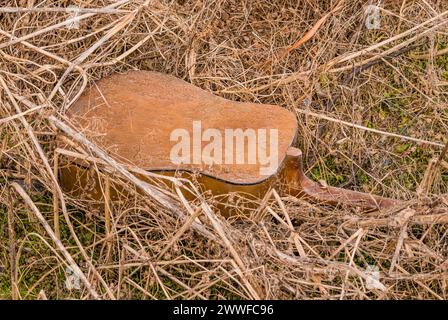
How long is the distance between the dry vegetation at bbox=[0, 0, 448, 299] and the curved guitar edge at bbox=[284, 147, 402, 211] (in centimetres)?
4

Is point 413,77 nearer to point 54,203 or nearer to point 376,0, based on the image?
point 376,0

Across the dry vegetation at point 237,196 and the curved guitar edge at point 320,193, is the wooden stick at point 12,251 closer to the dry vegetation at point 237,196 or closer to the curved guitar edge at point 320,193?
the dry vegetation at point 237,196

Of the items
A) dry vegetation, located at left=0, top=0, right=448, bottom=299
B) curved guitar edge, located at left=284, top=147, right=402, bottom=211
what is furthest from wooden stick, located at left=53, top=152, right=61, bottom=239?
curved guitar edge, located at left=284, top=147, right=402, bottom=211

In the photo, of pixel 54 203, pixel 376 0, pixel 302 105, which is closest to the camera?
pixel 54 203

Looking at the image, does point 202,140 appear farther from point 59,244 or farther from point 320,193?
point 59,244

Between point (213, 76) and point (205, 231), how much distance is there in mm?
998

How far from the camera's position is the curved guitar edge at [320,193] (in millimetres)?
2607

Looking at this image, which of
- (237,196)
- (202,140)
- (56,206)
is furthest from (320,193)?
(56,206)

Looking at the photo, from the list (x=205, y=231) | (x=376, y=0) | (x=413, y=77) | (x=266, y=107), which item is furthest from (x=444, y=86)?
(x=205, y=231)

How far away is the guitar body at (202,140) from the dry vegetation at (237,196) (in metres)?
0.06

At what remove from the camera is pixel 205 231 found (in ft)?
7.62

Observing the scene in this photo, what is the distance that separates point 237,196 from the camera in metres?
2.54

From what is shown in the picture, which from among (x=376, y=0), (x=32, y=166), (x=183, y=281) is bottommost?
Result: (x=183, y=281)

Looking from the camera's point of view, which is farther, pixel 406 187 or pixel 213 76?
pixel 213 76
